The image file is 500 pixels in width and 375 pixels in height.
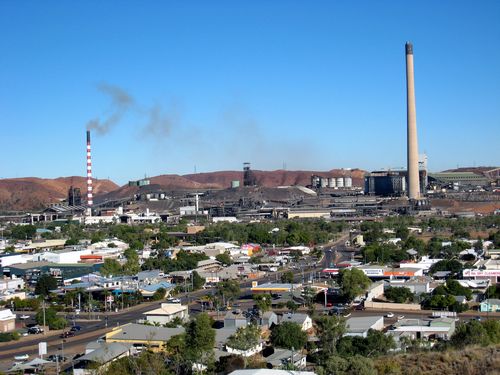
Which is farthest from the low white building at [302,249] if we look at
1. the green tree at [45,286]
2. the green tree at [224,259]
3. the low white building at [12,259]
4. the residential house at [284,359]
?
the residential house at [284,359]

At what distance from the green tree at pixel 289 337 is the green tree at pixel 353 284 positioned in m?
4.02

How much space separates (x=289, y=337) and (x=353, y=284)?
437cm

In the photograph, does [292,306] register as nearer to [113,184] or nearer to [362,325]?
[362,325]

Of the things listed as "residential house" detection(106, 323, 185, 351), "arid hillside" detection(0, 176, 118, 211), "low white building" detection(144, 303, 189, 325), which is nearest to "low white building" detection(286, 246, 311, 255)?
"low white building" detection(144, 303, 189, 325)

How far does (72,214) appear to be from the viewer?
137ft

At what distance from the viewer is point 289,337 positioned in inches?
383

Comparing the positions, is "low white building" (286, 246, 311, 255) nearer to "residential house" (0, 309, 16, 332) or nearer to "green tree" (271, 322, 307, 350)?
"residential house" (0, 309, 16, 332)

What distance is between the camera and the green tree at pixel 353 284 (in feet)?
45.3

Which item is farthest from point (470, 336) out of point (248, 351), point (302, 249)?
point (302, 249)

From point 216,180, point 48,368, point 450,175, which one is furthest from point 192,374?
point 216,180

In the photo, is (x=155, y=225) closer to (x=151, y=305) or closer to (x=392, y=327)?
(x=151, y=305)

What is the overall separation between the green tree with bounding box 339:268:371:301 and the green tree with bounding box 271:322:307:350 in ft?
13.2

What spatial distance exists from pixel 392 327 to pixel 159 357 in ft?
12.7

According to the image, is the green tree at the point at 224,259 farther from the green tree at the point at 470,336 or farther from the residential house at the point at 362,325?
the green tree at the point at 470,336
